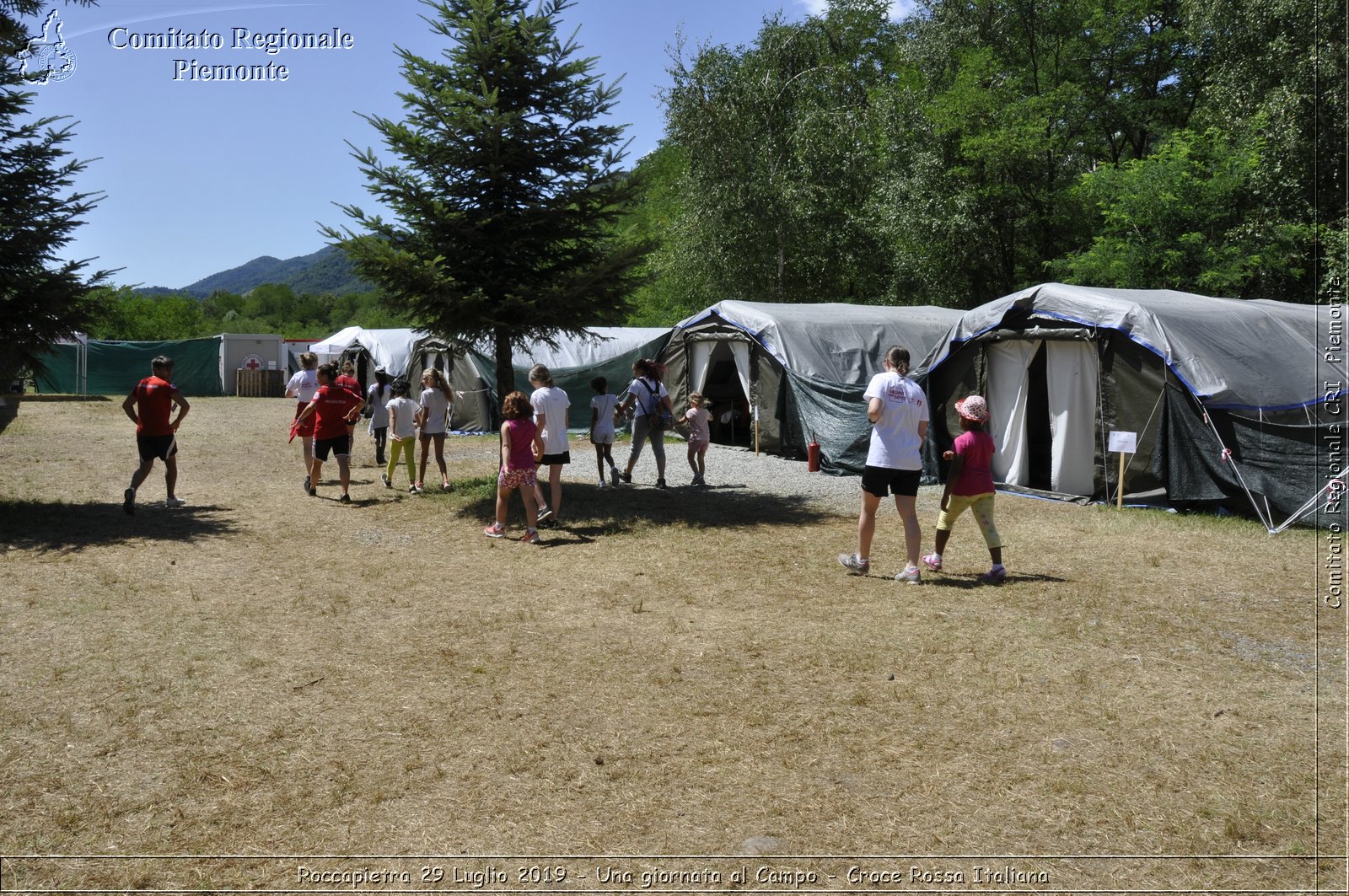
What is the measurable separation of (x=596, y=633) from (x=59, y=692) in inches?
118

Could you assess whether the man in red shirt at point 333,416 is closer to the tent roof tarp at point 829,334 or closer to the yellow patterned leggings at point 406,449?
the yellow patterned leggings at point 406,449

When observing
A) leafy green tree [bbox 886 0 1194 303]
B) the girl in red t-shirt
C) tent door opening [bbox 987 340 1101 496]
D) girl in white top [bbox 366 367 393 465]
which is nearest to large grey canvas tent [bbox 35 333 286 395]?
girl in white top [bbox 366 367 393 465]

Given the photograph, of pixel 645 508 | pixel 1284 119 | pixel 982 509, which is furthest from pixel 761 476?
pixel 1284 119

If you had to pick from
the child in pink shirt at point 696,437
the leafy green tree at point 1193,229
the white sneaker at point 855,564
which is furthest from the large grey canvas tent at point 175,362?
the white sneaker at point 855,564

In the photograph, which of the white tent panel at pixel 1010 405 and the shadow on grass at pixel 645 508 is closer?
the shadow on grass at pixel 645 508

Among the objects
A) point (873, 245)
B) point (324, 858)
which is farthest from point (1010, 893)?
point (873, 245)

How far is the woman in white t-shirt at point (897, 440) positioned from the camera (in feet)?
24.3

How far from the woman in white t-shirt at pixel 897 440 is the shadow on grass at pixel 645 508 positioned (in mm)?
3066

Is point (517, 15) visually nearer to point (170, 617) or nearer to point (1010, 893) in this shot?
point (170, 617)

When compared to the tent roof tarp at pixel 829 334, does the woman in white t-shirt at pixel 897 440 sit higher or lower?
lower

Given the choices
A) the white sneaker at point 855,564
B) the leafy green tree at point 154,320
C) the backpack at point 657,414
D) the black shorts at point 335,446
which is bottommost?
the white sneaker at point 855,564

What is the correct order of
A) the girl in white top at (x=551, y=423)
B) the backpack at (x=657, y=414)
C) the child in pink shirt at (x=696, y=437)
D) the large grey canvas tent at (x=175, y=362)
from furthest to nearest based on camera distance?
the large grey canvas tent at (x=175, y=362), the child in pink shirt at (x=696, y=437), the backpack at (x=657, y=414), the girl in white top at (x=551, y=423)

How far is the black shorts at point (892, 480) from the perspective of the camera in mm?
7395

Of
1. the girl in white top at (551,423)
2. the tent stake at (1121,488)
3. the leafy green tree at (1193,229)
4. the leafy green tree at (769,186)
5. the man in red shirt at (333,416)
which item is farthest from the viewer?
the leafy green tree at (769,186)
